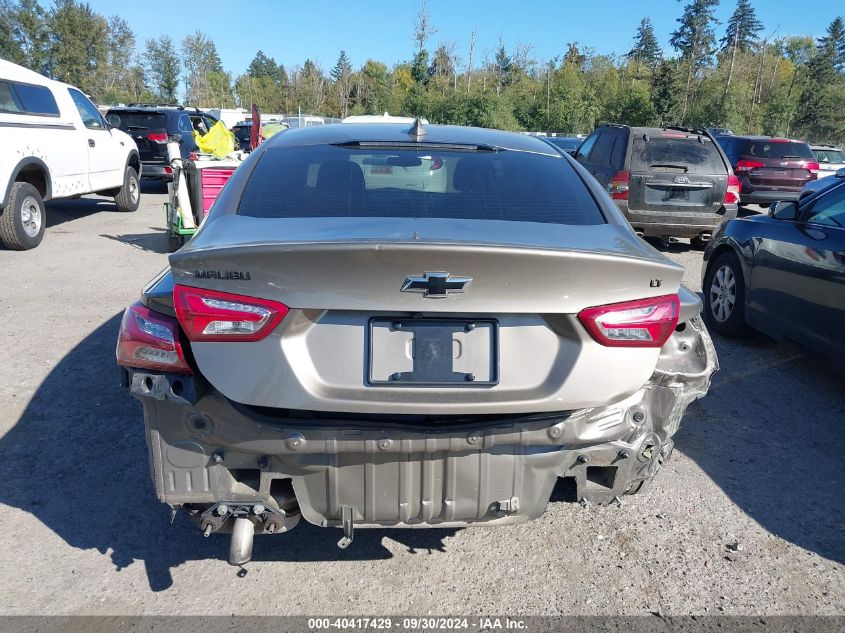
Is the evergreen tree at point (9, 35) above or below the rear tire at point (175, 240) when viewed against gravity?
above

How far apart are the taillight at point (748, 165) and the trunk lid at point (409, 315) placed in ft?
47.0

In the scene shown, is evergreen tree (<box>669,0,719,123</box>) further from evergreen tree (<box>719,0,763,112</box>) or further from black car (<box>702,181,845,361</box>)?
black car (<box>702,181,845,361</box>)

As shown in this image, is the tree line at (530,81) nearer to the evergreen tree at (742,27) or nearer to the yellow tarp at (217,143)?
the evergreen tree at (742,27)

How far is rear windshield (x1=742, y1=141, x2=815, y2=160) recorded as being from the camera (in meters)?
14.8

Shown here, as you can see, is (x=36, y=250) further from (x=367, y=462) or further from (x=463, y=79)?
(x=463, y=79)

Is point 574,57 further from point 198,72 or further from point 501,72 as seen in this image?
point 198,72

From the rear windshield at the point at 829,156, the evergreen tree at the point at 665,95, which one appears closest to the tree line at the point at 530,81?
the evergreen tree at the point at 665,95

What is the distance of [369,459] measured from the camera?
7.64 feet

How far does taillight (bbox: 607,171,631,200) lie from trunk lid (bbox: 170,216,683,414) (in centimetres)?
771

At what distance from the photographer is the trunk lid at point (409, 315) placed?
83.3 inches

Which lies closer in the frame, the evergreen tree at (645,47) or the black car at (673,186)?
the black car at (673,186)

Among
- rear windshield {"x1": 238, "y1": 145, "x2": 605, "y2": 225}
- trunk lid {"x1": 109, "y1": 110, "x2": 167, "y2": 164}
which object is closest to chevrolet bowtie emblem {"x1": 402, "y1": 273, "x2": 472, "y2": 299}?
rear windshield {"x1": 238, "y1": 145, "x2": 605, "y2": 225}

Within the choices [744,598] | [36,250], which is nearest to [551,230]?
[744,598]

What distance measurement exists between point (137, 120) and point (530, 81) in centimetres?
4841
